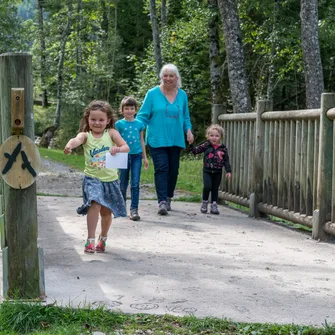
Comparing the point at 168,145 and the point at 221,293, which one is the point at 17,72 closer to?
the point at 221,293

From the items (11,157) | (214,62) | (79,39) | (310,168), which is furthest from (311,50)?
(79,39)

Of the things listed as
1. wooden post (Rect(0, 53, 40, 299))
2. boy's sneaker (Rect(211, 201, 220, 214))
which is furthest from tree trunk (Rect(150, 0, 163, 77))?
wooden post (Rect(0, 53, 40, 299))

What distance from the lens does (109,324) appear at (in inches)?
160

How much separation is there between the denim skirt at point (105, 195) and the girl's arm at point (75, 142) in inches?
13.5

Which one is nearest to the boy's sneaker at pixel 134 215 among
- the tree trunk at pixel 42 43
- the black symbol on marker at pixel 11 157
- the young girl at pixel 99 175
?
the young girl at pixel 99 175

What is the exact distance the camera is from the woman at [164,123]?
920 centimetres

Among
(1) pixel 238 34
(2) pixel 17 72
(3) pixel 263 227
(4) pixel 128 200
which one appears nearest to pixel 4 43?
(1) pixel 238 34

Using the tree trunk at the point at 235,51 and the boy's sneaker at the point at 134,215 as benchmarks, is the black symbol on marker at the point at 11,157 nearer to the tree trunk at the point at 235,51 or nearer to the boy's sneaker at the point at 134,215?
the boy's sneaker at the point at 134,215

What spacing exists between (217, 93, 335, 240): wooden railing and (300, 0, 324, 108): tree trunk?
7.25m

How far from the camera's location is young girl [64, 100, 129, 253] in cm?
620

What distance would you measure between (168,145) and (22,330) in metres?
5.43

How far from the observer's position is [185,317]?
4.15 metres

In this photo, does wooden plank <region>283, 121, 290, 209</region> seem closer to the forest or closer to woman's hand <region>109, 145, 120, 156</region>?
woman's hand <region>109, 145, 120, 156</region>

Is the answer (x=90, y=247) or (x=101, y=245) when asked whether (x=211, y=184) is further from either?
Result: (x=90, y=247)
